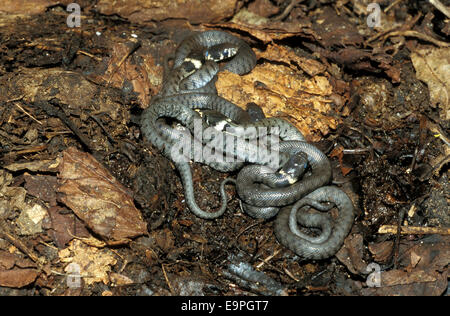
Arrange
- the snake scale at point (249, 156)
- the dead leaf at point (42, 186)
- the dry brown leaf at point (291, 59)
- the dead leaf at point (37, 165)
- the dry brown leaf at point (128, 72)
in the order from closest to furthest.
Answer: the dead leaf at point (42, 186) → the dead leaf at point (37, 165) → the snake scale at point (249, 156) → the dry brown leaf at point (128, 72) → the dry brown leaf at point (291, 59)

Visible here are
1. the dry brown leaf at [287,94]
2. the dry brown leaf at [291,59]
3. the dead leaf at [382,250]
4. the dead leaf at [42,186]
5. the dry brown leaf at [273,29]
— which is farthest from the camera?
the dry brown leaf at [273,29]

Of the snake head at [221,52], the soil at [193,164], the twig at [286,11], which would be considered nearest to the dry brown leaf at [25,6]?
the soil at [193,164]

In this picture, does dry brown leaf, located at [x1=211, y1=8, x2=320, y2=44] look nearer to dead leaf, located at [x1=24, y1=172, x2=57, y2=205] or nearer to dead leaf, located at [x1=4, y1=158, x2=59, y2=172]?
dead leaf, located at [x1=4, y1=158, x2=59, y2=172]

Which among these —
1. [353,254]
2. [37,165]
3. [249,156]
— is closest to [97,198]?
[37,165]

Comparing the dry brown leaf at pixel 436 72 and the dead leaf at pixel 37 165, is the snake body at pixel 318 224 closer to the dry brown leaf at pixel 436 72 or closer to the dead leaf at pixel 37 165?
the dry brown leaf at pixel 436 72

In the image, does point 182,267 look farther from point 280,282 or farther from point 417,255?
point 417,255

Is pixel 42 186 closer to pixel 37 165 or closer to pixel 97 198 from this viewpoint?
pixel 37 165
